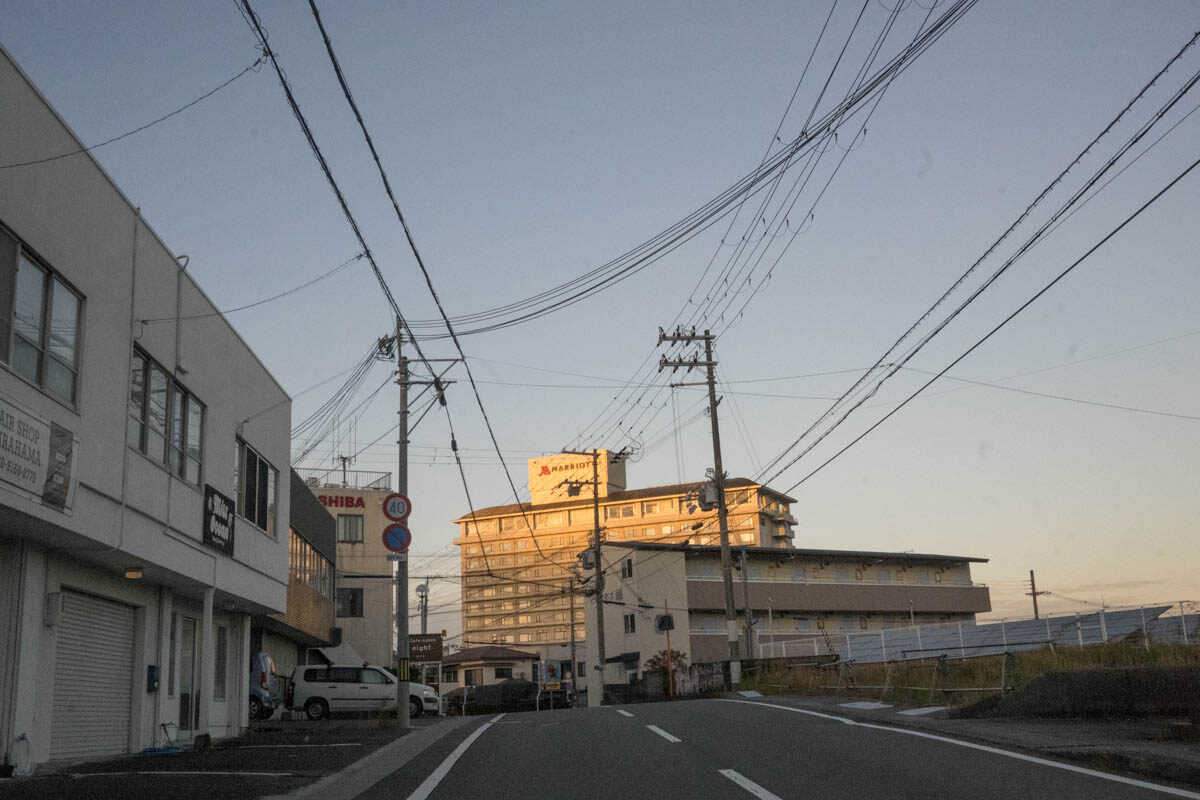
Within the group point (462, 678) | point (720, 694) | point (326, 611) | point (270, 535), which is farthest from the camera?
point (462, 678)

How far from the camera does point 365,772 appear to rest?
1120 centimetres

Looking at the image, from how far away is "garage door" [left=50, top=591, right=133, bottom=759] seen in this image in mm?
14156

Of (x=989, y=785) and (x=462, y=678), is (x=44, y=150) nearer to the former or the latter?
(x=989, y=785)

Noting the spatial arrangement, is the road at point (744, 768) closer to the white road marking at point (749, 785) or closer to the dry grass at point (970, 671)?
the white road marking at point (749, 785)

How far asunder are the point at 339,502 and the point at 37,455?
173 feet

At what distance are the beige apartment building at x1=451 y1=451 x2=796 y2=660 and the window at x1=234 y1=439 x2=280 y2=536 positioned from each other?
293 feet

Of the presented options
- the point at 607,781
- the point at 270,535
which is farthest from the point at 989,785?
the point at 270,535

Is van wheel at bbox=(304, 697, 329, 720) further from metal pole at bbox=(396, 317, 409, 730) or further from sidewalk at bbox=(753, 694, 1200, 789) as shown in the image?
sidewalk at bbox=(753, 694, 1200, 789)

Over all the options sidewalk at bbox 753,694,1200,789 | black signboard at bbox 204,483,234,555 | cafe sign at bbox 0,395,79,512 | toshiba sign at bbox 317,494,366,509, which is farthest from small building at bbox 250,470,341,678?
toshiba sign at bbox 317,494,366,509

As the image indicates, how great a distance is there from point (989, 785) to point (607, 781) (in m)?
3.23

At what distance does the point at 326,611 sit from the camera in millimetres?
39500

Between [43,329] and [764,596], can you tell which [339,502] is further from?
[43,329]

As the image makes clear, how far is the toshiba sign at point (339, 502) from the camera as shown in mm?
62338

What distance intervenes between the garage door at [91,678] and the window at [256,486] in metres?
4.73
